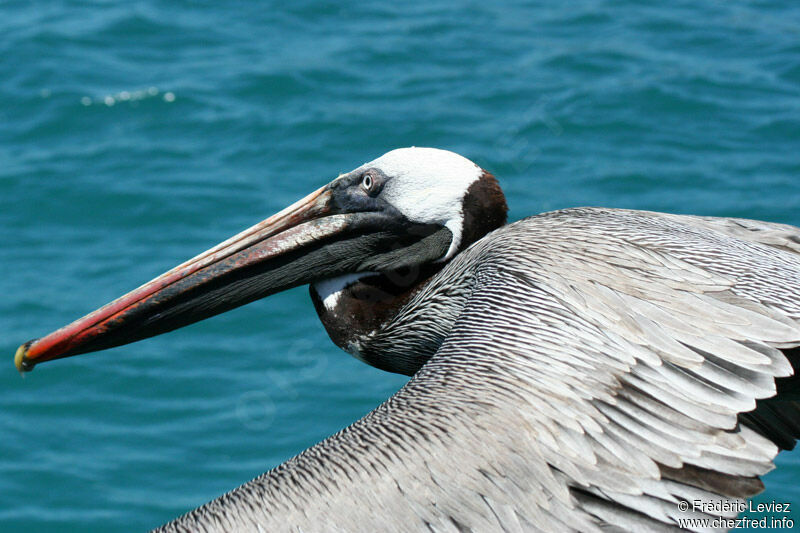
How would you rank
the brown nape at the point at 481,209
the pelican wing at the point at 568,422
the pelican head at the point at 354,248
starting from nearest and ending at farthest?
the pelican wing at the point at 568,422 → the pelican head at the point at 354,248 → the brown nape at the point at 481,209

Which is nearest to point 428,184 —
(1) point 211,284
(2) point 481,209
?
(2) point 481,209

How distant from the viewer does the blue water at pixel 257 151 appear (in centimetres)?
671

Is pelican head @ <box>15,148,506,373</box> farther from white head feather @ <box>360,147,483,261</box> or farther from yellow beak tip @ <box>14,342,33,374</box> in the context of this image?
yellow beak tip @ <box>14,342,33,374</box>

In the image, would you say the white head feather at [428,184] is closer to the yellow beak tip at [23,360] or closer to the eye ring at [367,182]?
the eye ring at [367,182]

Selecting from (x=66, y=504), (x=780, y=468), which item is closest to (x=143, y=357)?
(x=66, y=504)

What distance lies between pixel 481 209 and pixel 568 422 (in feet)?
5.15

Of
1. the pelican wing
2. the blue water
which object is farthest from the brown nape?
the blue water

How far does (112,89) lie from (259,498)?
7.19 meters

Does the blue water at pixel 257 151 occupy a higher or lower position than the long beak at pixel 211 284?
lower

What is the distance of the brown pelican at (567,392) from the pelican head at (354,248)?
5.1 inches

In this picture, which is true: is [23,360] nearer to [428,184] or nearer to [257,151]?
[428,184]

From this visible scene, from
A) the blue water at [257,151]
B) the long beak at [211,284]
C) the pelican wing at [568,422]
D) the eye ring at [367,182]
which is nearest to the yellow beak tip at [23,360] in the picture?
the long beak at [211,284]

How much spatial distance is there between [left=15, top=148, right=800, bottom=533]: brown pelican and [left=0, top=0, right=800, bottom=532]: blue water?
2.57 meters

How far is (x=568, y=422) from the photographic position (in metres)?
3.13
